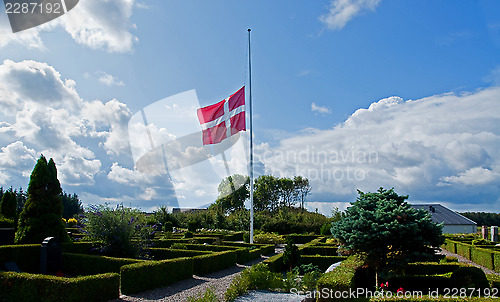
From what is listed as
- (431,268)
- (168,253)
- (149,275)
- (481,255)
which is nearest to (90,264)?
(168,253)

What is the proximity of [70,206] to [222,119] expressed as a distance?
37.4 meters

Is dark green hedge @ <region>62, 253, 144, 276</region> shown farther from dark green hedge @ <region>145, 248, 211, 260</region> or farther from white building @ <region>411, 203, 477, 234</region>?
white building @ <region>411, 203, 477, 234</region>

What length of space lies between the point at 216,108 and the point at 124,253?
7.93m

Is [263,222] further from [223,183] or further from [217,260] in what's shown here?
[223,183]

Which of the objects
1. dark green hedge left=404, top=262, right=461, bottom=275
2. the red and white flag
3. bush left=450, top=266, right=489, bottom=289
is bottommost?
dark green hedge left=404, top=262, right=461, bottom=275

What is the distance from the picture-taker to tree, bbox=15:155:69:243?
14.5 m

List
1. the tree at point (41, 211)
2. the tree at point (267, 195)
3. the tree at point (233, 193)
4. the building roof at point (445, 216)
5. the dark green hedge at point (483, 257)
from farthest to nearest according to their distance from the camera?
the tree at point (233, 193), the tree at point (267, 195), the building roof at point (445, 216), the dark green hedge at point (483, 257), the tree at point (41, 211)

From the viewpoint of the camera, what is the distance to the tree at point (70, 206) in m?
45.8

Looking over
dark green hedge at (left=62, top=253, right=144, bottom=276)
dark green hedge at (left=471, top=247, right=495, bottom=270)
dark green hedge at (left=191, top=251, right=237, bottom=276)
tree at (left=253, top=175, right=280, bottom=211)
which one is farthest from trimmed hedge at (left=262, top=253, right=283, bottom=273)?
tree at (left=253, top=175, right=280, bottom=211)

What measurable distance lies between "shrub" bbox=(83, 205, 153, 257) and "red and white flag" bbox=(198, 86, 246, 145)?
18.3ft

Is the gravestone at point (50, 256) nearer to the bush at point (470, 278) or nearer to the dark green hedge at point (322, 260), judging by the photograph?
the dark green hedge at point (322, 260)

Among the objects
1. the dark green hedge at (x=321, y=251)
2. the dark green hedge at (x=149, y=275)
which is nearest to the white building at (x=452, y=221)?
the dark green hedge at (x=321, y=251)

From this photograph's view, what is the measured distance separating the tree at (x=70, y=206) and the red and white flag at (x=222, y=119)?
115 ft

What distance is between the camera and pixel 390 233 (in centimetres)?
816
